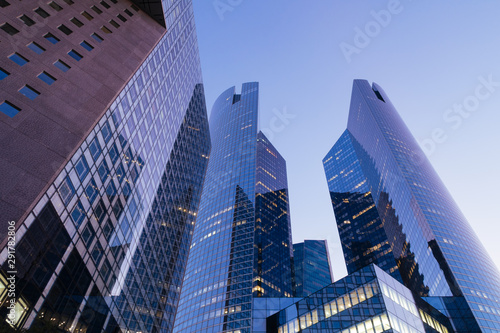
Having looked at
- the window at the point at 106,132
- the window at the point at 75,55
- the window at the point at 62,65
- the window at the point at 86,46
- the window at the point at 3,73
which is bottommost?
the window at the point at 3,73

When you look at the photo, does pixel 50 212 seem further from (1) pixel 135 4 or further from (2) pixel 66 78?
(1) pixel 135 4

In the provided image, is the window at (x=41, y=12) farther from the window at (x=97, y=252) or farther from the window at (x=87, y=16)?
the window at (x=97, y=252)

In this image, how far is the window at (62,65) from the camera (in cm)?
3413

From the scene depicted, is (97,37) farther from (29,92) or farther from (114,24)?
(29,92)

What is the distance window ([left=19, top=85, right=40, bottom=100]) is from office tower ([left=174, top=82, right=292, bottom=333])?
9076cm

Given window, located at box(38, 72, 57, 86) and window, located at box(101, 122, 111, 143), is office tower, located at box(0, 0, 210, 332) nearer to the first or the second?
window, located at box(38, 72, 57, 86)

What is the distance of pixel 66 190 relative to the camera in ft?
97.1

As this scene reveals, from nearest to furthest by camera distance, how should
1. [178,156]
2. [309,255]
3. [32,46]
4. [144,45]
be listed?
[32,46] < [144,45] < [178,156] < [309,255]

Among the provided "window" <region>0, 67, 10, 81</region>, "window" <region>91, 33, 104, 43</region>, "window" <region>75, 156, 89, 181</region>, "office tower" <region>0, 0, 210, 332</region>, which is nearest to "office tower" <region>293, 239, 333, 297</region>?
"office tower" <region>0, 0, 210, 332</region>

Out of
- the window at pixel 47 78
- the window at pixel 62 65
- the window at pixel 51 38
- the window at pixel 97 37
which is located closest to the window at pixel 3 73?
the window at pixel 47 78

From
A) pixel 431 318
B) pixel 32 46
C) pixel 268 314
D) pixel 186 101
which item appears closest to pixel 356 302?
pixel 431 318

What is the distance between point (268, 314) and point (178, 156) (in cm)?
4715

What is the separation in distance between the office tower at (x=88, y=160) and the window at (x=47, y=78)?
88mm

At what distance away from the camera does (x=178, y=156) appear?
69.1 m
